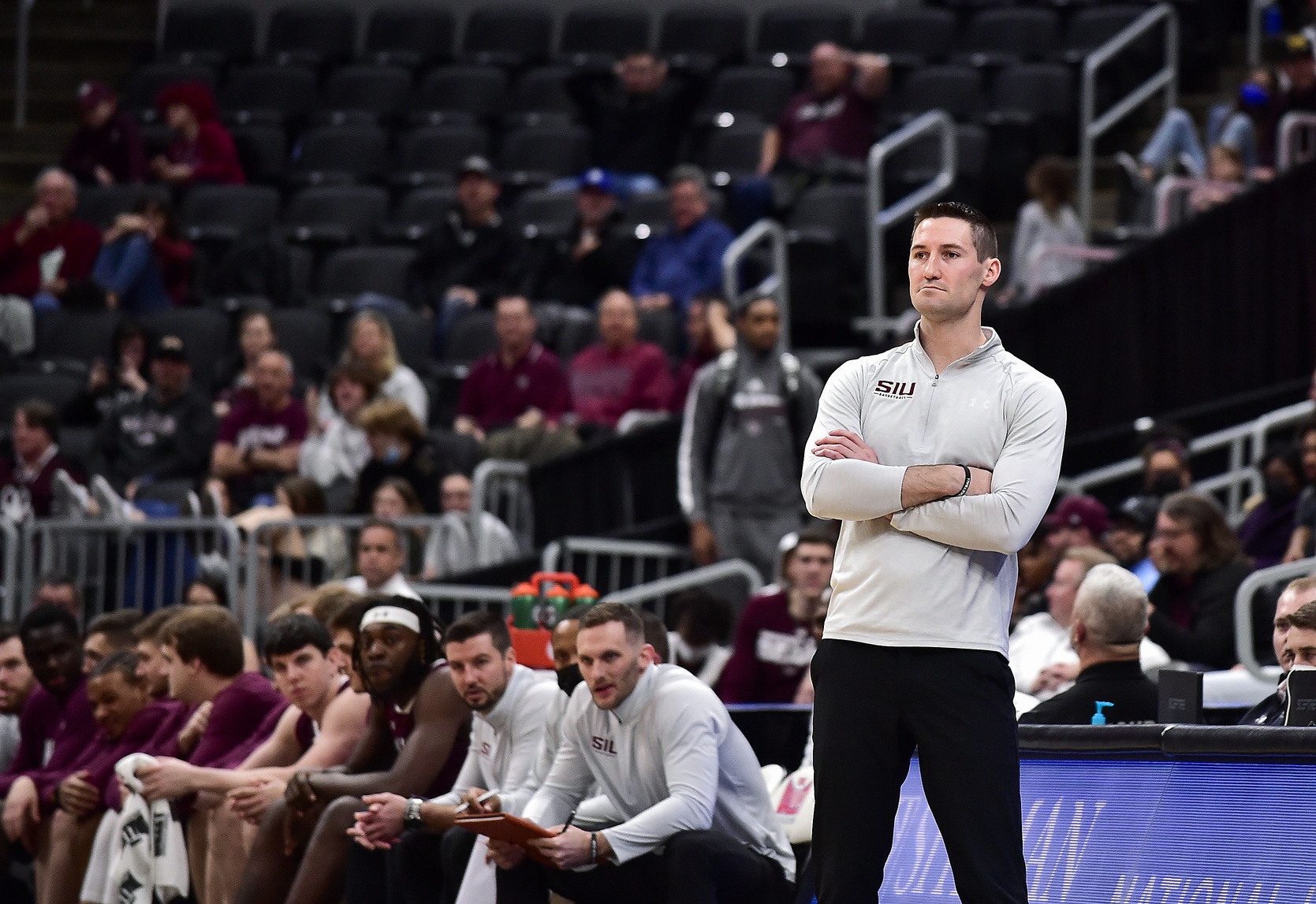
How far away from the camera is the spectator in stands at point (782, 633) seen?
763 centimetres

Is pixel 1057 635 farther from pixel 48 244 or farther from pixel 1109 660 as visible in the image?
pixel 48 244

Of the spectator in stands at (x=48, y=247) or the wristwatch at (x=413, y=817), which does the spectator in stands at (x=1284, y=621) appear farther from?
the spectator in stands at (x=48, y=247)

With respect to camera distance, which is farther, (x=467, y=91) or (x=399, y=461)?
(x=467, y=91)

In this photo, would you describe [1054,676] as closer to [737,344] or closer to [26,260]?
[737,344]

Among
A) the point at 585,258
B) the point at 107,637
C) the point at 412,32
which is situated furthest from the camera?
the point at 412,32

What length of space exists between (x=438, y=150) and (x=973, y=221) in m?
10.4

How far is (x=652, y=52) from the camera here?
551 inches

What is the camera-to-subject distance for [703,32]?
1439 centimetres

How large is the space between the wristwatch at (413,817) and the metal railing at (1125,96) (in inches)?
274

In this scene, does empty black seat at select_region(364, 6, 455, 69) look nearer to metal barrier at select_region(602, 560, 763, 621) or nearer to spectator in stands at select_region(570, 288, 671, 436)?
spectator in stands at select_region(570, 288, 671, 436)

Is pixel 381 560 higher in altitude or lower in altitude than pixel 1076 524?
lower

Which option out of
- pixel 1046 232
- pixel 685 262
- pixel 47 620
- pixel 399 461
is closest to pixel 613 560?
pixel 399 461

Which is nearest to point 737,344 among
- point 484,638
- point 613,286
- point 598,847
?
point 613,286

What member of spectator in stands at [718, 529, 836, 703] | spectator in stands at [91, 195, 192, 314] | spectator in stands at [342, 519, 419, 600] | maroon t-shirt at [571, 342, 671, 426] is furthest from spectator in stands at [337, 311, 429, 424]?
spectator in stands at [718, 529, 836, 703]
